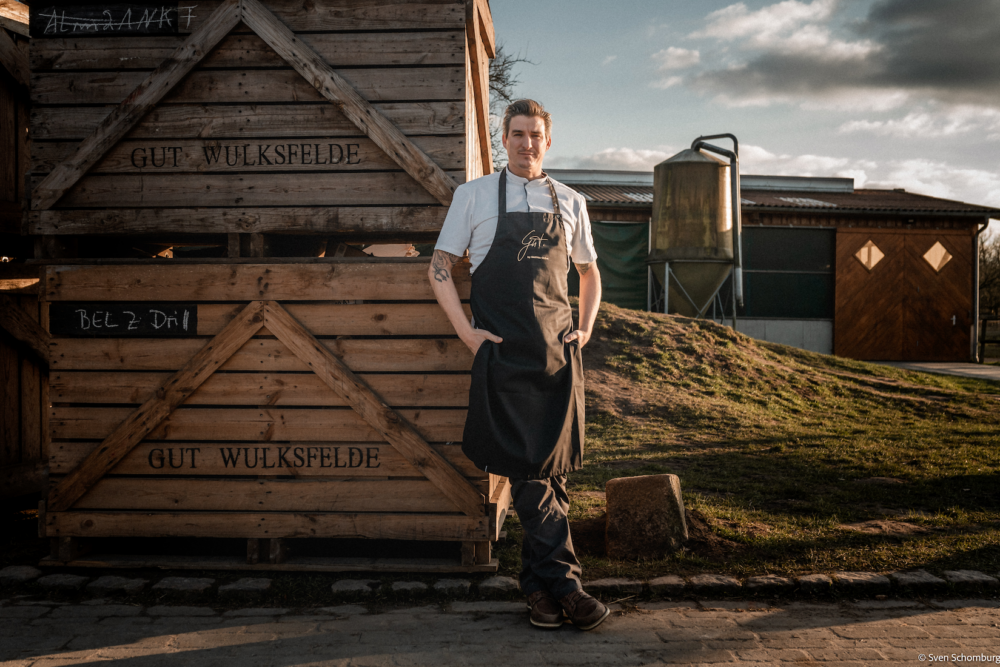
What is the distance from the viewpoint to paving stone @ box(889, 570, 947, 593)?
3.37 meters

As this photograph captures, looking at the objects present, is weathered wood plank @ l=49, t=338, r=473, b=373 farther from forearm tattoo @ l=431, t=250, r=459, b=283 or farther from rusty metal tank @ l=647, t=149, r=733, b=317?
rusty metal tank @ l=647, t=149, r=733, b=317

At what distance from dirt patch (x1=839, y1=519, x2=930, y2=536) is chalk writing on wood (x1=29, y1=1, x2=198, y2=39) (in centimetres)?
517

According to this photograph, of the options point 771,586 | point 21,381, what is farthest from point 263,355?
point 771,586

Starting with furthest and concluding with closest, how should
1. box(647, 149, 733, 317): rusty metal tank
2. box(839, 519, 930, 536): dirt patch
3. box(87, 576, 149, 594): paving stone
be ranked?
box(647, 149, 733, 317): rusty metal tank → box(839, 519, 930, 536): dirt patch → box(87, 576, 149, 594): paving stone

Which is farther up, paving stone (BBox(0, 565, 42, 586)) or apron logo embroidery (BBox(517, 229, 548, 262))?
apron logo embroidery (BBox(517, 229, 548, 262))

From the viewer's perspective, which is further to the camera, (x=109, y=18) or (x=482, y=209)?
(x=109, y=18)

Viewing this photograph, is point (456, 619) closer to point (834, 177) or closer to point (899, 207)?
point (899, 207)

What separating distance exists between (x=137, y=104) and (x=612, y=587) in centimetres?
379

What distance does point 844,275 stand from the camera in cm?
1709

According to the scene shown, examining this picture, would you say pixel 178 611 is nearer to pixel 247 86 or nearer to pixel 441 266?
pixel 441 266

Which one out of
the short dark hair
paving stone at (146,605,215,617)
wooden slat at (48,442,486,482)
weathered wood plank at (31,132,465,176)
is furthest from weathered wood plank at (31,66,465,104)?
paving stone at (146,605,215,617)

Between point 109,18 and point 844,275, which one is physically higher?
point 109,18

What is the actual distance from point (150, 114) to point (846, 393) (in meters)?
10.0

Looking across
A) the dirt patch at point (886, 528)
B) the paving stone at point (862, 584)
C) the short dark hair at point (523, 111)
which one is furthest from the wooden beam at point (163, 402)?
the dirt patch at point (886, 528)
